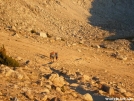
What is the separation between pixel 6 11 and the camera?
3597cm

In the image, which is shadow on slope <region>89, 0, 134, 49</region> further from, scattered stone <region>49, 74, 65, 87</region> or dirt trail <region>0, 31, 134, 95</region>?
scattered stone <region>49, 74, 65, 87</region>

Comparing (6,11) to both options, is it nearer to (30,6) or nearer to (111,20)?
(30,6)

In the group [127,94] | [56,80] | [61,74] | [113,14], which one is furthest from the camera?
[113,14]

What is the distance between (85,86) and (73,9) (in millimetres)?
50307

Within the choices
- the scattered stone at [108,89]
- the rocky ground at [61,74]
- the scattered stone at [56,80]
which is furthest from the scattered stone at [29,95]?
the scattered stone at [108,89]

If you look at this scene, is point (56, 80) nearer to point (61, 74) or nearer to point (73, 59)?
point (61, 74)

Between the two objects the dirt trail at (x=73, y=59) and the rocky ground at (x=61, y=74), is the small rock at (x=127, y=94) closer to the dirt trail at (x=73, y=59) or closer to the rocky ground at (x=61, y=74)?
the rocky ground at (x=61, y=74)

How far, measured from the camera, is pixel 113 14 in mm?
75438

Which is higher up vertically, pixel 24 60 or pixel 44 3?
pixel 44 3

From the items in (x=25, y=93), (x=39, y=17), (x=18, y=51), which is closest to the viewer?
(x=25, y=93)

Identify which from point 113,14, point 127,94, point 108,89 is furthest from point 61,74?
point 113,14

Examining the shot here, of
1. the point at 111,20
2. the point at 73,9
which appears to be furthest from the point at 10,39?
the point at 111,20

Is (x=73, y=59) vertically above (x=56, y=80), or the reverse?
(x=73, y=59)

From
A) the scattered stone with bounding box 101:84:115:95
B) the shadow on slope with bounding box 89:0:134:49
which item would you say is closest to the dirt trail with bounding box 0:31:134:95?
the scattered stone with bounding box 101:84:115:95
